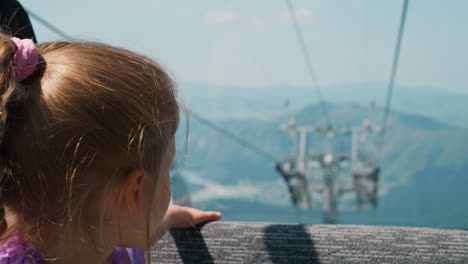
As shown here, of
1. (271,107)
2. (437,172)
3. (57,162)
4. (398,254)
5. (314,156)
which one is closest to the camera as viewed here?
(57,162)

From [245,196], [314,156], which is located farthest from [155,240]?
[245,196]

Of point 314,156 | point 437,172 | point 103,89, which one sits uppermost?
point 103,89

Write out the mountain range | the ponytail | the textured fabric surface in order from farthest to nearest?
1. the mountain range
2. the textured fabric surface
3. the ponytail

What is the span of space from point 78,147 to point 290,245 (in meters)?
0.37

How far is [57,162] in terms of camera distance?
21.2 inches

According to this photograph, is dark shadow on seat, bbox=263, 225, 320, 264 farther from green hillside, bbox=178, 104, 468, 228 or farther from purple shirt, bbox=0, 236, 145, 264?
green hillside, bbox=178, 104, 468, 228

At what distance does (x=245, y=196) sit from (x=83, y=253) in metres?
54.9

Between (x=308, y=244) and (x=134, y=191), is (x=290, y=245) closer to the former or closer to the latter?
(x=308, y=244)

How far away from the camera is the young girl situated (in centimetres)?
53

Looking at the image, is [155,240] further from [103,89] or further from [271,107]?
[271,107]

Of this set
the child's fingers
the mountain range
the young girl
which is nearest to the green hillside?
the mountain range

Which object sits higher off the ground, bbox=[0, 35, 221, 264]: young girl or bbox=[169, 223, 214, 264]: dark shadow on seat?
bbox=[0, 35, 221, 264]: young girl

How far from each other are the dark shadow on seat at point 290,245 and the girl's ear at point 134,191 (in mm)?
287

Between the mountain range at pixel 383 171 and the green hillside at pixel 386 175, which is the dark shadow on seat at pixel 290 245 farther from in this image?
the green hillside at pixel 386 175
